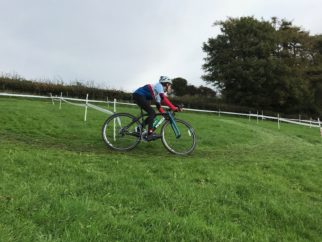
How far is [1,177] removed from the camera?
5258mm

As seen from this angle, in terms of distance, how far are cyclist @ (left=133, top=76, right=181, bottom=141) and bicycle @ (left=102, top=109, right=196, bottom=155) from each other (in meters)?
0.14

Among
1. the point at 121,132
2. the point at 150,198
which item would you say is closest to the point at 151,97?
the point at 121,132

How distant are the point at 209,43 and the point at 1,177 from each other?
46722mm

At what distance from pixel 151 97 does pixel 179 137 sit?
1.20m

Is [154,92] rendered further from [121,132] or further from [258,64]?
[258,64]

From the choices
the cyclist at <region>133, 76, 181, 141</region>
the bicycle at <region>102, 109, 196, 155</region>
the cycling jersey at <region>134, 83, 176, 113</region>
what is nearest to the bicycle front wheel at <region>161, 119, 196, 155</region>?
the bicycle at <region>102, 109, 196, 155</region>

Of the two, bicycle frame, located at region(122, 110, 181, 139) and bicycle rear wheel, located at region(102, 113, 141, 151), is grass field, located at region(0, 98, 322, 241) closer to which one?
bicycle rear wheel, located at region(102, 113, 141, 151)

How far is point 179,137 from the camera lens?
931 centimetres

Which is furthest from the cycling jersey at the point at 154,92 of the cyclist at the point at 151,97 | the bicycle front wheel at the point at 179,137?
the bicycle front wheel at the point at 179,137

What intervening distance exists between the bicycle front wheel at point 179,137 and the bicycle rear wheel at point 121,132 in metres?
0.66

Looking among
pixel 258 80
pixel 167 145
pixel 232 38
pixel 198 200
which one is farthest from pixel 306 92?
pixel 198 200

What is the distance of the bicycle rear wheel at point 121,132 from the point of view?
9359 mm

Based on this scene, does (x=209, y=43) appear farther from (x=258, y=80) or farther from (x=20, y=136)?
(x=20, y=136)

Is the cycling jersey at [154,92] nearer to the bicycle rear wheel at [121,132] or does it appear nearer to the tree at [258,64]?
the bicycle rear wheel at [121,132]
